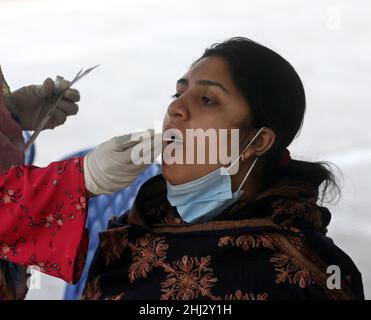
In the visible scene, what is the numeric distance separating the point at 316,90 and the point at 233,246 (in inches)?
54.6

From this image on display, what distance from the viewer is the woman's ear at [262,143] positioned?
1349 millimetres

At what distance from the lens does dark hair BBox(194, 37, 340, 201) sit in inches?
52.6

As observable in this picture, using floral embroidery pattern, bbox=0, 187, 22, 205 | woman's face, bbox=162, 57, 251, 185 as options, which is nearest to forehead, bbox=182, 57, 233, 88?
woman's face, bbox=162, 57, 251, 185

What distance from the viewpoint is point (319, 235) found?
1292 millimetres

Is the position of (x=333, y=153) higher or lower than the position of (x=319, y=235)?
higher

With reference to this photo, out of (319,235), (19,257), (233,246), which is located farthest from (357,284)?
(19,257)

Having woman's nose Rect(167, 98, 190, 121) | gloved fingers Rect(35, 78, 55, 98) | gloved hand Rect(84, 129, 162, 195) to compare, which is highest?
gloved fingers Rect(35, 78, 55, 98)

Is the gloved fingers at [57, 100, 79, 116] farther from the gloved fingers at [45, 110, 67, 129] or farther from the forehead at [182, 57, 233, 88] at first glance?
the forehead at [182, 57, 233, 88]

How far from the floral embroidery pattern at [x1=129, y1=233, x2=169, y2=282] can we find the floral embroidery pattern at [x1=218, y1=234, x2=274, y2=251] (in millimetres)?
132

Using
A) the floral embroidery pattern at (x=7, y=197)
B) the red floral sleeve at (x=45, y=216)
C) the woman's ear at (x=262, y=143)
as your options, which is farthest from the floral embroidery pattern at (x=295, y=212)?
the floral embroidery pattern at (x=7, y=197)

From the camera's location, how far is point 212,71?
1.35 meters

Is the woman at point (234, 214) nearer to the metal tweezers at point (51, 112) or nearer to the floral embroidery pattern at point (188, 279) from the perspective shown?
the floral embroidery pattern at point (188, 279)
